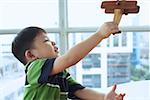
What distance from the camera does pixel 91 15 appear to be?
6.77 ft

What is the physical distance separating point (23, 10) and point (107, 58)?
70 centimetres

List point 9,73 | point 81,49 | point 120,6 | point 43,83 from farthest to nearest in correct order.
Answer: point 9,73
point 43,83
point 81,49
point 120,6

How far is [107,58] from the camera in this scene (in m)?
2.09

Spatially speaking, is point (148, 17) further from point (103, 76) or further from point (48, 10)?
point (48, 10)

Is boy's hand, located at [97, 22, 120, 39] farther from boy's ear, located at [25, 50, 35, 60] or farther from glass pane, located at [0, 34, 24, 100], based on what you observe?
glass pane, located at [0, 34, 24, 100]

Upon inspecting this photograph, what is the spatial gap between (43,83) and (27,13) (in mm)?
1167

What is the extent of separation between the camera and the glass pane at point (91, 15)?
6.75 ft

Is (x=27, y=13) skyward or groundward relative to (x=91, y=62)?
skyward

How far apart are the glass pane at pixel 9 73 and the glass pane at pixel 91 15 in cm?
19

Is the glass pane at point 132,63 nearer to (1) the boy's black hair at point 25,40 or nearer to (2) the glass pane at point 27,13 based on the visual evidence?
(2) the glass pane at point 27,13

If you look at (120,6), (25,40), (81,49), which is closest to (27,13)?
(25,40)

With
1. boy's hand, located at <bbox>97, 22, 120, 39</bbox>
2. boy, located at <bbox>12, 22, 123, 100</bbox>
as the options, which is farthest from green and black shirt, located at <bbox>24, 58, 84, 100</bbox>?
boy's hand, located at <bbox>97, 22, 120, 39</bbox>

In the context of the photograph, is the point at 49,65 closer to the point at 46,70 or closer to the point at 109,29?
the point at 46,70

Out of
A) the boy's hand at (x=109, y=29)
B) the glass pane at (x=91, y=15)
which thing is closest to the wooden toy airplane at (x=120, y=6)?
the boy's hand at (x=109, y=29)
